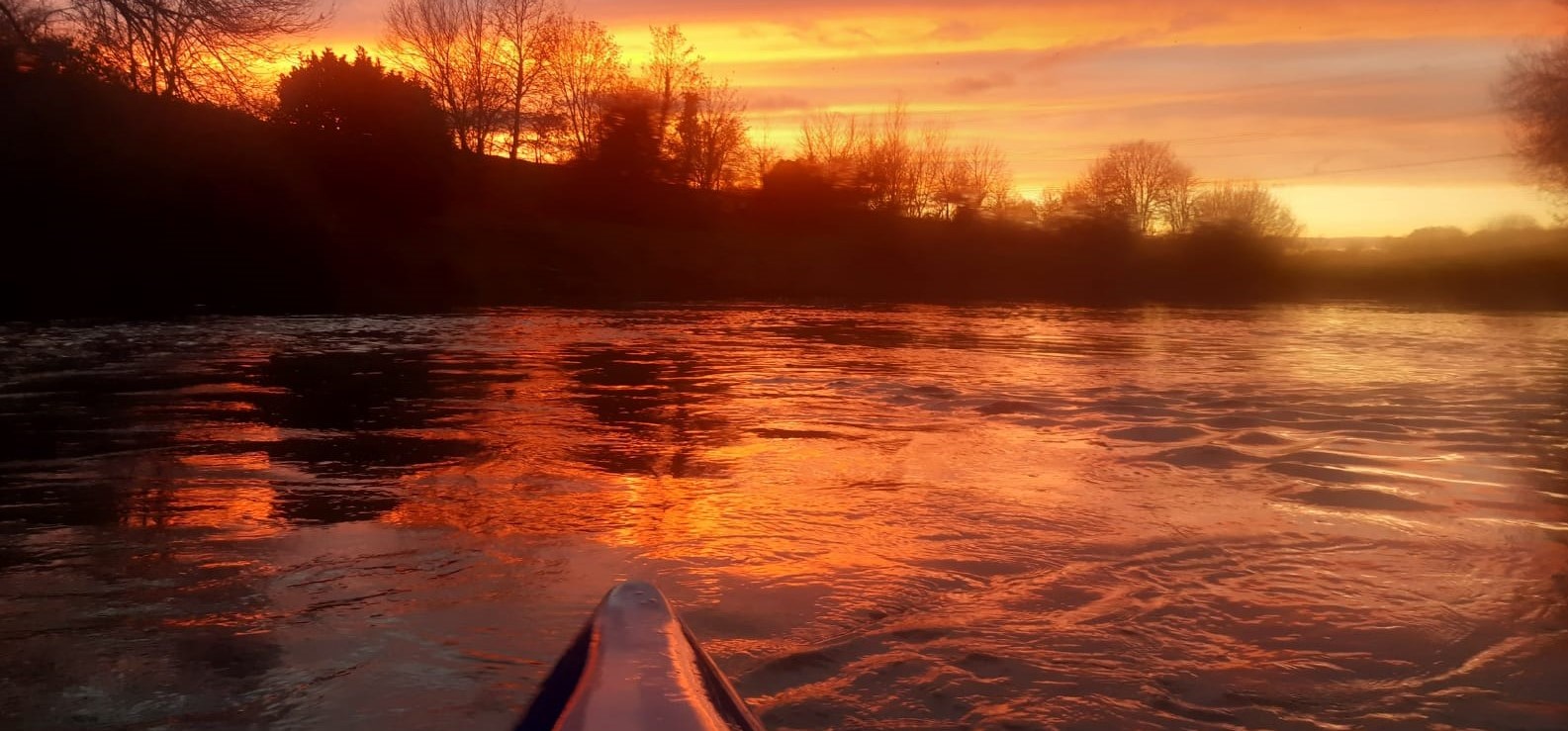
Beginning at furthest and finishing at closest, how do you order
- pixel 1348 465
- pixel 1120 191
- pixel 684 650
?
pixel 1120 191, pixel 1348 465, pixel 684 650

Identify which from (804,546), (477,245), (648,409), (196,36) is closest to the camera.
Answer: (804,546)

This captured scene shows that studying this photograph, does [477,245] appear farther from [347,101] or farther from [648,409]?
[648,409]

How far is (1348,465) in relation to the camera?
728cm

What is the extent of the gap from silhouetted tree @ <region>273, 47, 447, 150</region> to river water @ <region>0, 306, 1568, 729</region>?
65.1 ft

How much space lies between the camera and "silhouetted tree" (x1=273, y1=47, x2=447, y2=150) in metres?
29.6

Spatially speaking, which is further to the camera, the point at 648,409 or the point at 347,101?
the point at 347,101

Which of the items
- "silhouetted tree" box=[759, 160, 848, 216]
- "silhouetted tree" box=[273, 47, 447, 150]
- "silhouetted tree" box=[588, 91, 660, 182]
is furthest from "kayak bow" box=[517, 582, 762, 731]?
"silhouetted tree" box=[759, 160, 848, 216]

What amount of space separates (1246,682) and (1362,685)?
365 mm

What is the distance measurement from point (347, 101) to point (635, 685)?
30989 mm

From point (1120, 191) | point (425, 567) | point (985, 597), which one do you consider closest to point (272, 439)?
point (425, 567)

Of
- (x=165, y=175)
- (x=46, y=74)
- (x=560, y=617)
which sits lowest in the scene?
(x=560, y=617)

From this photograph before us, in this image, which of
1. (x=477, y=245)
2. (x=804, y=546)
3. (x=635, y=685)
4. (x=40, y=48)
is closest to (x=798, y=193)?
(x=477, y=245)

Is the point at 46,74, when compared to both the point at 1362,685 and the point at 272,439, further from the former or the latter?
the point at 1362,685

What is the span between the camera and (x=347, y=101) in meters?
29.8
